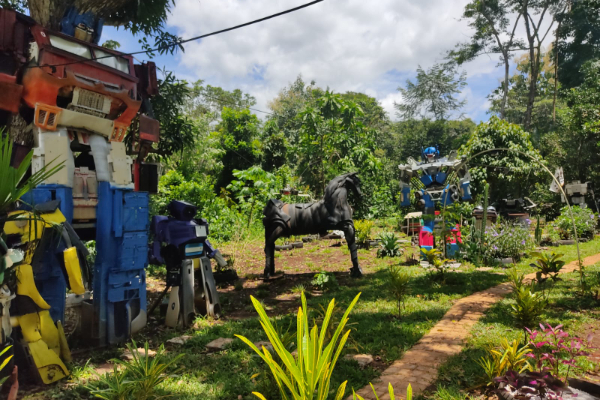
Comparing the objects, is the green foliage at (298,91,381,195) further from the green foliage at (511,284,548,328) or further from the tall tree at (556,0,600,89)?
the tall tree at (556,0,600,89)

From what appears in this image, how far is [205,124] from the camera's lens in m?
22.7

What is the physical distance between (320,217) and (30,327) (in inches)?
203

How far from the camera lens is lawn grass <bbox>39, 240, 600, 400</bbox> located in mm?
3307

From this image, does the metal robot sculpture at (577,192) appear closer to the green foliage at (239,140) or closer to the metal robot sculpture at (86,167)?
the green foliage at (239,140)

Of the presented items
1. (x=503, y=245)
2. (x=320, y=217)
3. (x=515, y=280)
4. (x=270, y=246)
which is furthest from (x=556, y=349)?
(x=503, y=245)

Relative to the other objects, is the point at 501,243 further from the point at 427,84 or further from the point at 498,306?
the point at 427,84

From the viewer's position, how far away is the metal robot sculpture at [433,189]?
887 centimetres

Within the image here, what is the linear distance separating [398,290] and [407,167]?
16.0 feet

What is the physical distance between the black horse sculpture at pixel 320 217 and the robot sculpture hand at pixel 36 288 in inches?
167

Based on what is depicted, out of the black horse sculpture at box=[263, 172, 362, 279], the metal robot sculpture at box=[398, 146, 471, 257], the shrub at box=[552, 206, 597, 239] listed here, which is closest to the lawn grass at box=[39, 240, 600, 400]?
the black horse sculpture at box=[263, 172, 362, 279]

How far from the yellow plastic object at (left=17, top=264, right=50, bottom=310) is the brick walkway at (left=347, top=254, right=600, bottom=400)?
2.94 metres

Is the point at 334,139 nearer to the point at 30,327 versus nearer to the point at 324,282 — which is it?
the point at 324,282

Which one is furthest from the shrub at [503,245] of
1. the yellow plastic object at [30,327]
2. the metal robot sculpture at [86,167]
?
the yellow plastic object at [30,327]

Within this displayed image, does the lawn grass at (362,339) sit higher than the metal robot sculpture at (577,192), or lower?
lower
